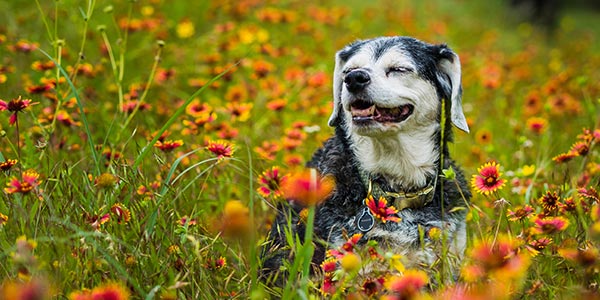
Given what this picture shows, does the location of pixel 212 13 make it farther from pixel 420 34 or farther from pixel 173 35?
pixel 420 34

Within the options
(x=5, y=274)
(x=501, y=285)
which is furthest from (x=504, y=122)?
(x=5, y=274)

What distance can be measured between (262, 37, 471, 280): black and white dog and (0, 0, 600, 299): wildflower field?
0.54 ft

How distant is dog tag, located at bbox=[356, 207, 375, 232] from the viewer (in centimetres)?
309

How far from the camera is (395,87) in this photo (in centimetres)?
331

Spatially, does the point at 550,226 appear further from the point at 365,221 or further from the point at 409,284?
the point at 365,221

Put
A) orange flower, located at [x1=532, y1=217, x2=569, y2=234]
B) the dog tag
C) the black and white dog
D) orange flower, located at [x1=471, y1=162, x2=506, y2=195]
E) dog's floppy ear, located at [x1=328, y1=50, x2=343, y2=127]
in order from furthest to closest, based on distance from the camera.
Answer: dog's floppy ear, located at [x1=328, y1=50, x2=343, y2=127]
the black and white dog
the dog tag
orange flower, located at [x1=471, y1=162, x2=506, y2=195]
orange flower, located at [x1=532, y1=217, x2=569, y2=234]

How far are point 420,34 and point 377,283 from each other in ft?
25.7

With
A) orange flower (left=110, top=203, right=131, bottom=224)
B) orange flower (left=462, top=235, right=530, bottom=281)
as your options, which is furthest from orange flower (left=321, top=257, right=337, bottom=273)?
orange flower (left=110, top=203, right=131, bottom=224)

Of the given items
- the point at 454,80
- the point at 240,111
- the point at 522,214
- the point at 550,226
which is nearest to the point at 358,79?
the point at 454,80

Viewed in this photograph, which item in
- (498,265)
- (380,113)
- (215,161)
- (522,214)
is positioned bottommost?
(215,161)

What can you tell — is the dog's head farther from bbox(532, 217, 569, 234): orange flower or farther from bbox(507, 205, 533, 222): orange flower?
bbox(532, 217, 569, 234): orange flower

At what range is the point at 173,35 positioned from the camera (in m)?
7.13

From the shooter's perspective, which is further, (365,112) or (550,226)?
(365,112)

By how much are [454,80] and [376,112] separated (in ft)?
1.66
